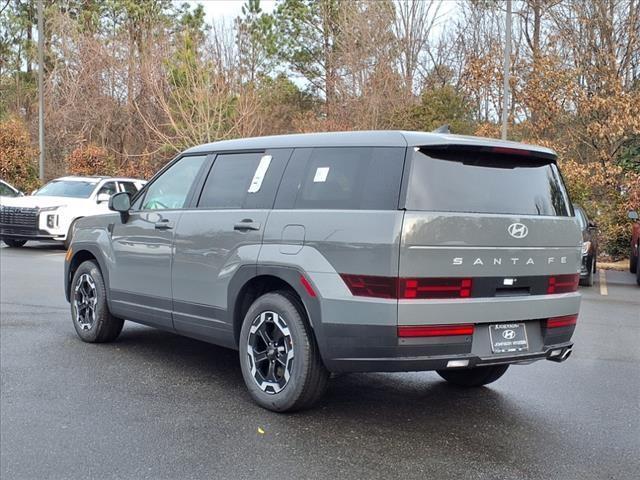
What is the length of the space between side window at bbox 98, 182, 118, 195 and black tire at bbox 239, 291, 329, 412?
41.6ft

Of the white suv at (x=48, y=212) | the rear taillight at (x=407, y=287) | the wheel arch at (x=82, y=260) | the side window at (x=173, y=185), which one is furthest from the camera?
the white suv at (x=48, y=212)

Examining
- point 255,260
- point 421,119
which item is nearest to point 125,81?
point 421,119

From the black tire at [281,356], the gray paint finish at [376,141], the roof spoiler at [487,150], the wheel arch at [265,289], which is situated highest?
the gray paint finish at [376,141]

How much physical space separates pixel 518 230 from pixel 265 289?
5.85ft

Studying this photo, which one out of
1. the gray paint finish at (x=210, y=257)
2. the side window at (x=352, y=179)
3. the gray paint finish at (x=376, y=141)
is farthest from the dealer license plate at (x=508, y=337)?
the gray paint finish at (x=210, y=257)

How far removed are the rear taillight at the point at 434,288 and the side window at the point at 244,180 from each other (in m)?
1.31

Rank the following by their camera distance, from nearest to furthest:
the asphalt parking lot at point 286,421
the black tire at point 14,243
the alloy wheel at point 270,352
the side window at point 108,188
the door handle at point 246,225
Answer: the asphalt parking lot at point 286,421
the alloy wheel at point 270,352
the door handle at point 246,225
the side window at point 108,188
the black tire at point 14,243

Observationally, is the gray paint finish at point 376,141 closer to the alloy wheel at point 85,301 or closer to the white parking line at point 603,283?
the alloy wheel at point 85,301

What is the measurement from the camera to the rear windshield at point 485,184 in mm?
4285

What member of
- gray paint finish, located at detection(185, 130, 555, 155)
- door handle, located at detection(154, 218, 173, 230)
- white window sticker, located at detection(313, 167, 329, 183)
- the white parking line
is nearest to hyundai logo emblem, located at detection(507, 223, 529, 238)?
gray paint finish, located at detection(185, 130, 555, 155)

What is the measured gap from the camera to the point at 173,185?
601cm

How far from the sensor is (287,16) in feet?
110

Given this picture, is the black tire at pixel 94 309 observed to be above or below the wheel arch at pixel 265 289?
below

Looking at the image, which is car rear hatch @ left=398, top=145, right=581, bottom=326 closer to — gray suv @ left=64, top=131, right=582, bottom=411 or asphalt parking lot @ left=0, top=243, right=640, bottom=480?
gray suv @ left=64, top=131, right=582, bottom=411
